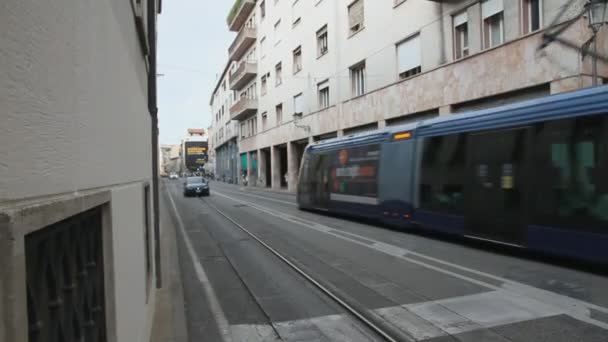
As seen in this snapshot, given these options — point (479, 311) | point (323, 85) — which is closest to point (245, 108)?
point (323, 85)

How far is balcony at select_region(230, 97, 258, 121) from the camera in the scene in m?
45.6

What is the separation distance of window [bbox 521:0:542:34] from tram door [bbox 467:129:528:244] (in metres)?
6.56

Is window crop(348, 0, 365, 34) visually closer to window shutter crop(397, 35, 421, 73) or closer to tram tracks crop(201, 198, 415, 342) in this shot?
window shutter crop(397, 35, 421, 73)

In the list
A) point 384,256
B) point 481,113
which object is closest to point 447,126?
point 481,113

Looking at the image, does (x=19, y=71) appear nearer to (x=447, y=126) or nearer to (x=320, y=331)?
(x=320, y=331)

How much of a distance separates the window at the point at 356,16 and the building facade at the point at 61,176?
23.2 meters

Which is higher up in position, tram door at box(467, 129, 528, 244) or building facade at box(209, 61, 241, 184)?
building facade at box(209, 61, 241, 184)

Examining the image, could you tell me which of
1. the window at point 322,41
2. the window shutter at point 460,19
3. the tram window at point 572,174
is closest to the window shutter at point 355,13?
the window at point 322,41

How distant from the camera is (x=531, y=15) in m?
13.9

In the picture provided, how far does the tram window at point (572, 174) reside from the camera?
7.06m

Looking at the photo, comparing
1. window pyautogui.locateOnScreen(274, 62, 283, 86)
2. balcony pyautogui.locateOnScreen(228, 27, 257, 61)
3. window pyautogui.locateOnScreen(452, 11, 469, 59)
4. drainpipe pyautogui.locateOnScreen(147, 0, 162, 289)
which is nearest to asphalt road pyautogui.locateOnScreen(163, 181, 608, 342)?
drainpipe pyautogui.locateOnScreen(147, 0, 162, 289)

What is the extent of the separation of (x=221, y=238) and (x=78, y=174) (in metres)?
10.8

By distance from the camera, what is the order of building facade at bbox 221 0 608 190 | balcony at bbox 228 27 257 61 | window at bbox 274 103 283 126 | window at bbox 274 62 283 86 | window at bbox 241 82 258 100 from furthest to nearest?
window at bbox 241 82 258 100, balcony at bbox 228 27 257 61, window at bbox 274 103 283 126, window at bbox 274 62 283 86, building facade at bbox 221 0 608 190

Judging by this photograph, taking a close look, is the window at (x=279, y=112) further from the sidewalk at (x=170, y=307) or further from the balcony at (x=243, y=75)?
the sidewalk at (x=170, y=307)
